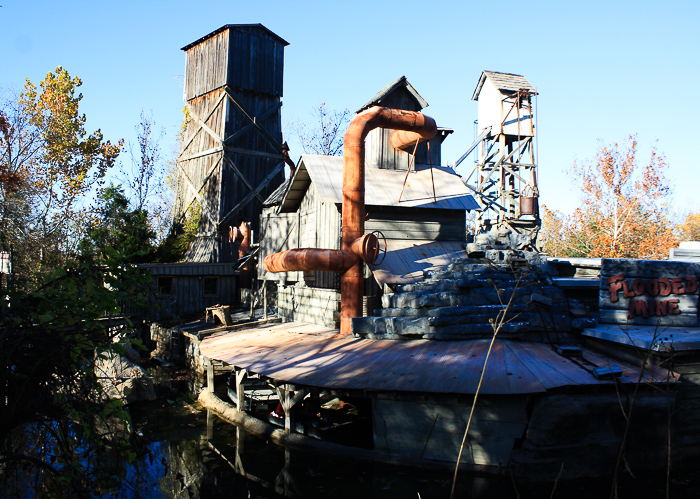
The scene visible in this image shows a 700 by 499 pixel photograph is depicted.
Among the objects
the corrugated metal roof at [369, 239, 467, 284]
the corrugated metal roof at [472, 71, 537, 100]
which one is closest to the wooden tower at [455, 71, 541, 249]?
the corrugated metal roof at [472, 71, 537, 100]

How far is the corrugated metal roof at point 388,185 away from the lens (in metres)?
15.5

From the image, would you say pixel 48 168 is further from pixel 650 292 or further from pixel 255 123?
Answer: pixel 650 292

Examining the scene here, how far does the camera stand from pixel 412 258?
15.0 m

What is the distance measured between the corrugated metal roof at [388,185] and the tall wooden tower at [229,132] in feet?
26.3

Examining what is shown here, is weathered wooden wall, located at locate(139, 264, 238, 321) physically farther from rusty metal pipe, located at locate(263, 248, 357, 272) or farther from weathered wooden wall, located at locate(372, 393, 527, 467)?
weathered wooden wall, located at locate(372, 393, 527, 467)

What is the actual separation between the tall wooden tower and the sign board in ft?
58.1

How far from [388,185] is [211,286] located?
11.2 meters

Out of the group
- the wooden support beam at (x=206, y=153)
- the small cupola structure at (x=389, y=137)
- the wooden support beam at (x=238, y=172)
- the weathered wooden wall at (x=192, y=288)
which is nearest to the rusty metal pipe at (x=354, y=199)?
the small cupola structure at (x=389, y=137)

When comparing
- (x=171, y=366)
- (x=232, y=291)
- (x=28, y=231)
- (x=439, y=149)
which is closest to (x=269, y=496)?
(x=171, y=366)

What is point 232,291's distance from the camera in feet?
80.1

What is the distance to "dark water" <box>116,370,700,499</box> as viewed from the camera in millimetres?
8812

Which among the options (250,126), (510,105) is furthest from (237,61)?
(510,105)

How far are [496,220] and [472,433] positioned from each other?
703 inches

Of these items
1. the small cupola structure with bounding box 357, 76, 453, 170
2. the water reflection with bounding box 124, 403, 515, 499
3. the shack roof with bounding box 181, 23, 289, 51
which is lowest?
the water reflection with bounding box 124, 403, 515, 499
